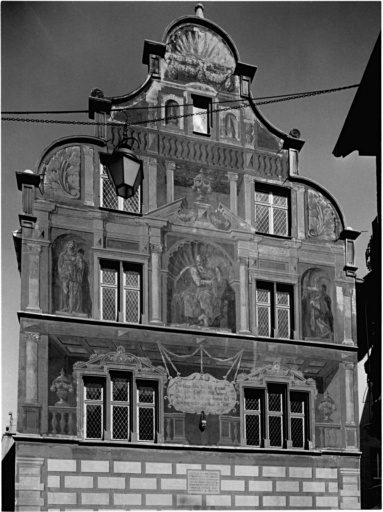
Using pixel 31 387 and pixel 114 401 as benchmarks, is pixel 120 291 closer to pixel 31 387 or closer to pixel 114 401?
pixel 114 401

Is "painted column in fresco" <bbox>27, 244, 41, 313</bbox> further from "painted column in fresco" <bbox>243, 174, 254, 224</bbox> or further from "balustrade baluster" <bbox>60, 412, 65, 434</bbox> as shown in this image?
"painted column in fresco" <bbox>243, 174, 254, 224</bbox>

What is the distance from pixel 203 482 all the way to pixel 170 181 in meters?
2.41

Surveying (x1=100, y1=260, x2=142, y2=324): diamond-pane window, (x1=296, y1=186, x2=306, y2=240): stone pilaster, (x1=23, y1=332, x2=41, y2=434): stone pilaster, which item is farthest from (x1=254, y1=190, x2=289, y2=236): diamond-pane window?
(x1=23, y1=332, x2=41, y2=434): stone pilaster

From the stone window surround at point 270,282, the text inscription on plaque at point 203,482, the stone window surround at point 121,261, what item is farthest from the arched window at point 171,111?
the text inscription on plaque at point 203,482

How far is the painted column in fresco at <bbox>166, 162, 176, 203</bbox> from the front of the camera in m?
8.23

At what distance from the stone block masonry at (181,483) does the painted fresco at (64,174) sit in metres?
1.97

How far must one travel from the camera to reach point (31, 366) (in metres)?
7.48

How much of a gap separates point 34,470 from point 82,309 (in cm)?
127

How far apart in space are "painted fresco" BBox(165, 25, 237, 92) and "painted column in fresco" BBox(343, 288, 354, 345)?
197 centimetres

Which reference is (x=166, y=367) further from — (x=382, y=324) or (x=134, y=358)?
(x=382, y=324)

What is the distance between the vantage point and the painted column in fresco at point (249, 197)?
27.6 ft

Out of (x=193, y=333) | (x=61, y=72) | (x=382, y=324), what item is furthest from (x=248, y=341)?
(x=61, y=72)

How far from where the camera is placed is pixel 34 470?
287 inches

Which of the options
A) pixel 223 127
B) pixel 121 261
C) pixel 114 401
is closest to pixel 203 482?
pixel 114 401
